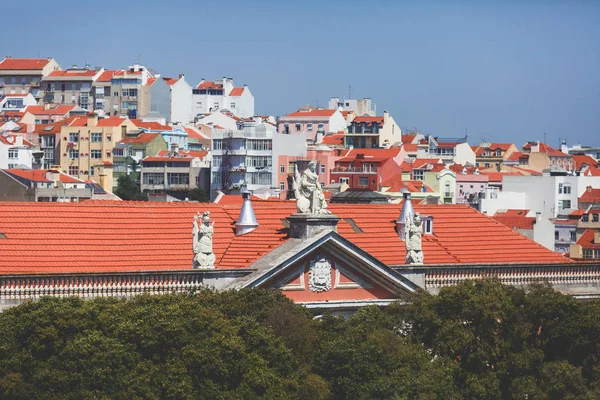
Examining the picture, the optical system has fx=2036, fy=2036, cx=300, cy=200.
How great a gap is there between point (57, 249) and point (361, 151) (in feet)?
470

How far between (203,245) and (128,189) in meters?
134

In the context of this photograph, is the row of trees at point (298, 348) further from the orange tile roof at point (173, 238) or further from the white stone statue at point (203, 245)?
the orange tile roof at point (173, 238)

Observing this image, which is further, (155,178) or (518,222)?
(155,178)

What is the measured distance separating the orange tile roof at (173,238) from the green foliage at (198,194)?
4743 inches

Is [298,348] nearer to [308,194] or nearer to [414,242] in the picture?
[308,194]

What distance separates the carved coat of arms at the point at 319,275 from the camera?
2126 inches

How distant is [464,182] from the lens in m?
184

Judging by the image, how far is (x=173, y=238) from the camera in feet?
183

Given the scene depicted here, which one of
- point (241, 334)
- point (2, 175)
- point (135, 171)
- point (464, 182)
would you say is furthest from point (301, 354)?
point (135, 171)

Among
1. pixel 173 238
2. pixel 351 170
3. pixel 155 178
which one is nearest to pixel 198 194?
pixel 155 178

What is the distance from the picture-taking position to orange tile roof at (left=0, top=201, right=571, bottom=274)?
52.5m

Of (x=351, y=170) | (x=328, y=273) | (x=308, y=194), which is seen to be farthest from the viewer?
(x=351, y=170)

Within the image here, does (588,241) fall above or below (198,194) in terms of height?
below

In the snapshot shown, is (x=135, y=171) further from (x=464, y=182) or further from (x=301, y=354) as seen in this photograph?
(x=301, y=354)
